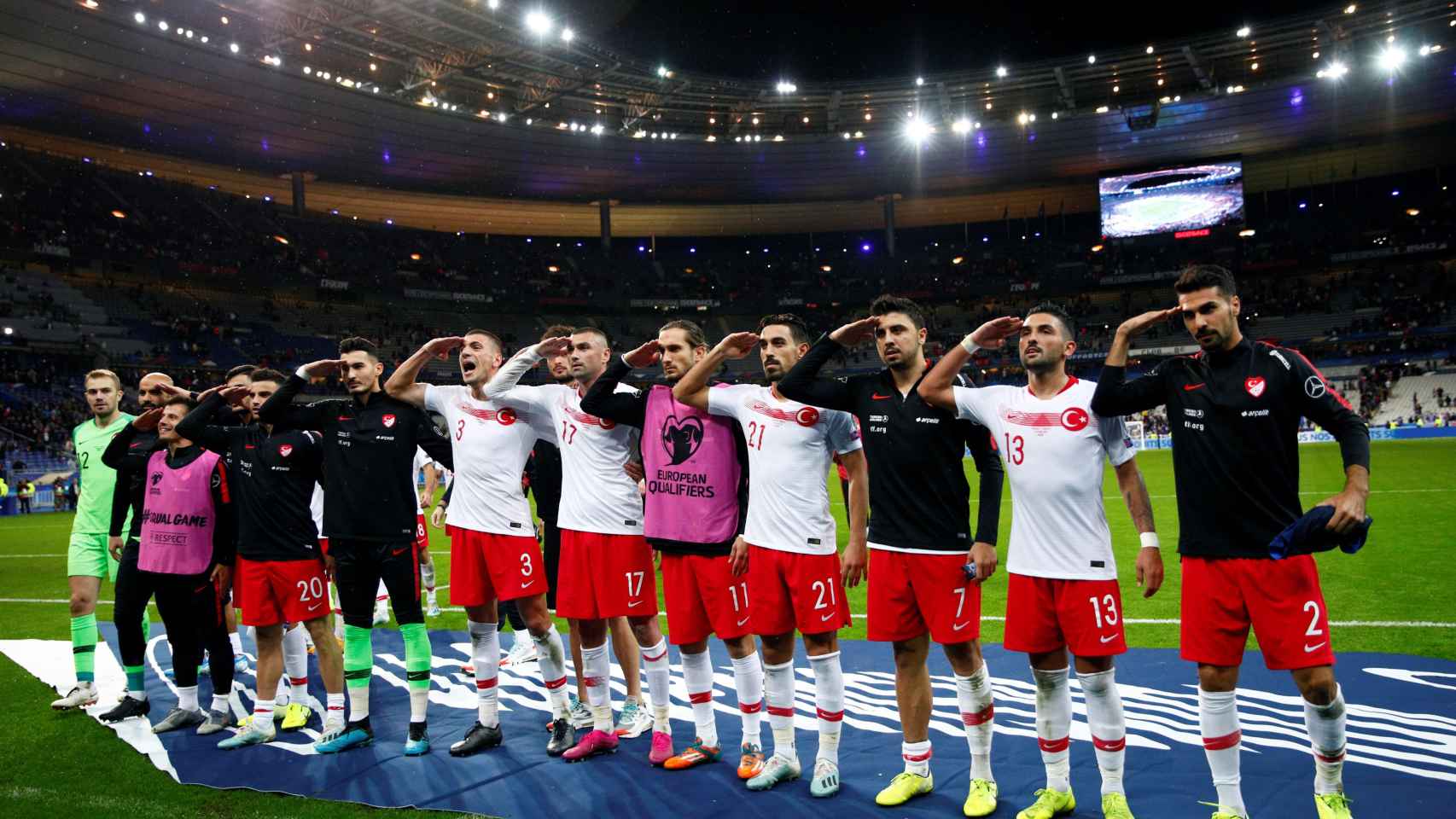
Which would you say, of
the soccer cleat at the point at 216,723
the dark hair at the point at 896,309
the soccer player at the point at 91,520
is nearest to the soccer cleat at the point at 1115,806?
the dark hair at the point at 896,309

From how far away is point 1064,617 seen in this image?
4.41 metres

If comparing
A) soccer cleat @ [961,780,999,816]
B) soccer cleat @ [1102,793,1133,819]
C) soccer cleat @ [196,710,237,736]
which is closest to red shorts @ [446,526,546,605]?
soccer cleat @ [196,710,237,736]

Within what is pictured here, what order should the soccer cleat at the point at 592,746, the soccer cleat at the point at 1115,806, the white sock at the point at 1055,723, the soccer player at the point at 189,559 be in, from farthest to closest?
the soccer player at the point at 189,559
the soccer cleat at the point at 592,746
the white sock at the point at 1055,723
the soccer cleat at the point at 1115,806

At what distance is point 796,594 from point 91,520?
6439 mm

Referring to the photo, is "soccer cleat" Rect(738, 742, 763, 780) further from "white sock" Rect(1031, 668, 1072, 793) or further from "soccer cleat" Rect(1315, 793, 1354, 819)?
"soccer cleat" Rect(1315, 793, 1354, 819)

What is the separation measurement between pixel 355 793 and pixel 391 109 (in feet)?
116

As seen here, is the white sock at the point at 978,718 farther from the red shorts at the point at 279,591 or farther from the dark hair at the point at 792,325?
the red shorts at the point at 279,591

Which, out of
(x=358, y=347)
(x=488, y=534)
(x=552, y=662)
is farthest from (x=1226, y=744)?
(x=358, y=347)

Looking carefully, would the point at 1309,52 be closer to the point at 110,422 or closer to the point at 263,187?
the point at 110,422

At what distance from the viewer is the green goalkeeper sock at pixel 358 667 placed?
6.15m

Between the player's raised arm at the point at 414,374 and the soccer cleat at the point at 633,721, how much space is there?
105 inches

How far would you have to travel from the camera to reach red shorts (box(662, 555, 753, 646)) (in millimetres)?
5375

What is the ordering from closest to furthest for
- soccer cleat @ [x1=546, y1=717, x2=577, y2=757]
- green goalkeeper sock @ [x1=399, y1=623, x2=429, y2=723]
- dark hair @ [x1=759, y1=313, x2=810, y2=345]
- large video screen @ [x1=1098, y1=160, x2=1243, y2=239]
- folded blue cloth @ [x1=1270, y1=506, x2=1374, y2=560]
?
folded blue cloth @ [x1=1270, y1=506, x2=1374, y2=560]
dark hair @ [x1=759, y1=313, x2=810, y2=345]
soccer cleat @ [x1=546, y1=717, x2=577, y2=757]
green goalkeeper sock @ [x1=399, y1=623, x2=429, y2=723]
large video screen @ [x1=1098, y1=160, x2=1243, y2=239]

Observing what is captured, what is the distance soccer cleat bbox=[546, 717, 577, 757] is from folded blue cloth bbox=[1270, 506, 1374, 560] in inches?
167
